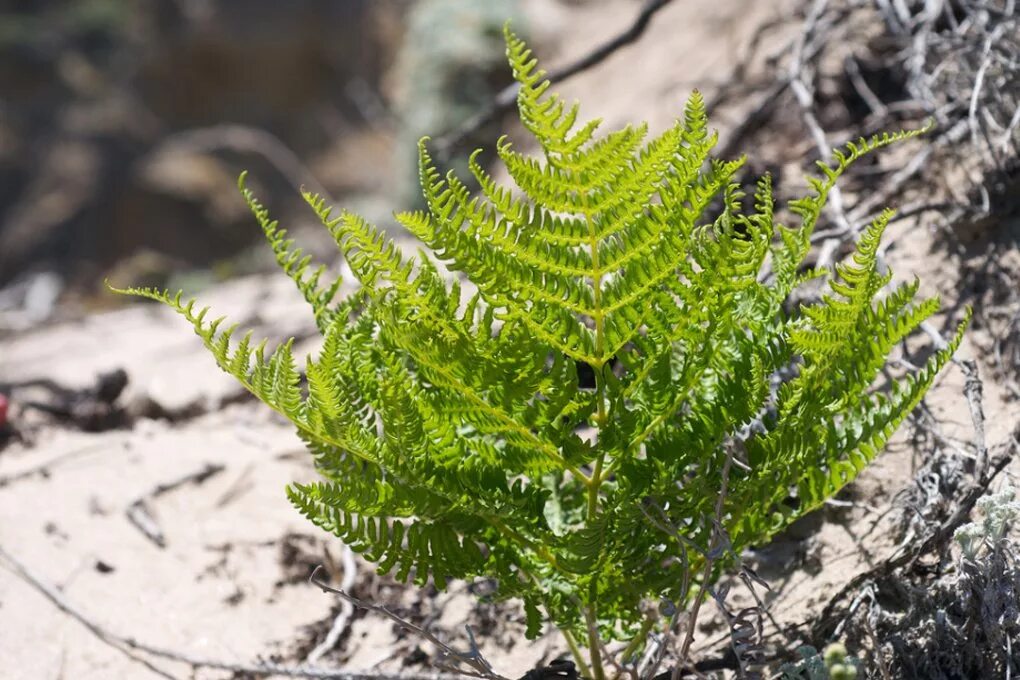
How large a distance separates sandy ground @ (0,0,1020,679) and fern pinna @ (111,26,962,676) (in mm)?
509

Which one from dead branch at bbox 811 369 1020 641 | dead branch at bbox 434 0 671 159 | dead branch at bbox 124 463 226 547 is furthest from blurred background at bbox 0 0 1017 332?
dead branch at bbox 124 463 226 547

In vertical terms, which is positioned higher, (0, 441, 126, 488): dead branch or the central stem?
(0, 441, 126, 488): dead branch

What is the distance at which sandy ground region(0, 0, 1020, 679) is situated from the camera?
2117mm

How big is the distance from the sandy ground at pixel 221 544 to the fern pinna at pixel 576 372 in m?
0.51

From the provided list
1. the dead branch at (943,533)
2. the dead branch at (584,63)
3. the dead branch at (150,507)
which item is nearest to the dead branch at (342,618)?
the dead branch at (150,507)

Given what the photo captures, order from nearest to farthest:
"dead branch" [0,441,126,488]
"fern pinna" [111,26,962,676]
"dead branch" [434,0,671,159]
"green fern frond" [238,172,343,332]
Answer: "fern pinna" [111,26,962,676] < "green fern frond" [238,172,343,332] < "dead branch" [0,441,126,488] < "dead branch" [434,0,671,159]

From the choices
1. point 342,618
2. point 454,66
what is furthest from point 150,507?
point 454,66

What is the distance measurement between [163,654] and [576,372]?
1.09 metres

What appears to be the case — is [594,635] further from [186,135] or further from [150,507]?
[186,135]

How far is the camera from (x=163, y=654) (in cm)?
199

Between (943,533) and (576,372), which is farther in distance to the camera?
(943,533)

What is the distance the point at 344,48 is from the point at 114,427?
7.37 metres

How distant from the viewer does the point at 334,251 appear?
5914mm

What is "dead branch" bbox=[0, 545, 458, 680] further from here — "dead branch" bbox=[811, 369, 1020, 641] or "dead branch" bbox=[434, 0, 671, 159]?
"dead branch" bbox=[434, 0, 671, 159]
